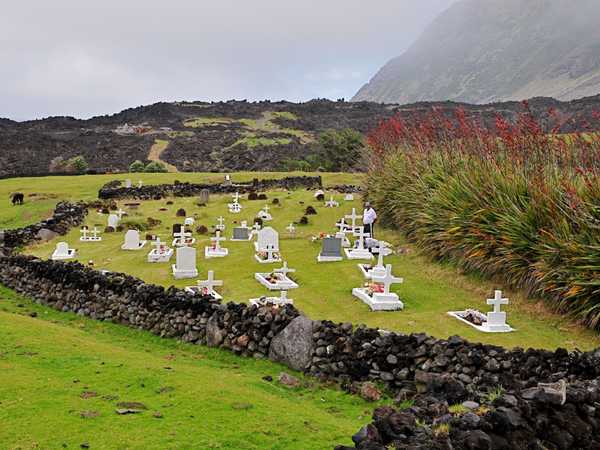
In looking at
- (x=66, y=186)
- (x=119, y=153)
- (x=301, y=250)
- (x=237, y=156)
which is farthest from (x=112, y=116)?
(x=301, y=250)

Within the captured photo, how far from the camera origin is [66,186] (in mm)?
42562

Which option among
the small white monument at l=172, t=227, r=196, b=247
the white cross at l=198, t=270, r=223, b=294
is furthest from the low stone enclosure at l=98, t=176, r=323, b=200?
the white cross at l=198, t=270, r=223, b=294

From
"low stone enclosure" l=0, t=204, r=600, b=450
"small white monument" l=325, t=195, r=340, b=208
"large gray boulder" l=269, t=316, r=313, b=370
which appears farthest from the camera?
"small white monument" l=325, t=195, r=340, b=208

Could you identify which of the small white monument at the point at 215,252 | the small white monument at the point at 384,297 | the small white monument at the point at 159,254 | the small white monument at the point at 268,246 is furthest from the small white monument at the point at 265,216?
the small white monument at the point at 384,297

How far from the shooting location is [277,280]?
16.0 meters

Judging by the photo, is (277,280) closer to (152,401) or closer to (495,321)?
(495,321)

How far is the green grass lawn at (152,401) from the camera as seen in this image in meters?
6.80

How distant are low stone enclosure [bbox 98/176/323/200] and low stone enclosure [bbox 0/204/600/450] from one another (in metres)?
19.5

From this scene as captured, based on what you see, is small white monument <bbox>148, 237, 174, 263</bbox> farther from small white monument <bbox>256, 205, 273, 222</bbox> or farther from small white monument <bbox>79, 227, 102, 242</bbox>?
small white monument <bbox>256, 205, 273, 222</bbox>

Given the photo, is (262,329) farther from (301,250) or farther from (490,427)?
(301,250)

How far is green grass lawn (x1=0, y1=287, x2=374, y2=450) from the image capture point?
6.80 m

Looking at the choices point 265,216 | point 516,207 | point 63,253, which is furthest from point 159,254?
point 516,207

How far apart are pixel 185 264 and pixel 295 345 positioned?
25.5 feet

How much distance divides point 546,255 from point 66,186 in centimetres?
3713
